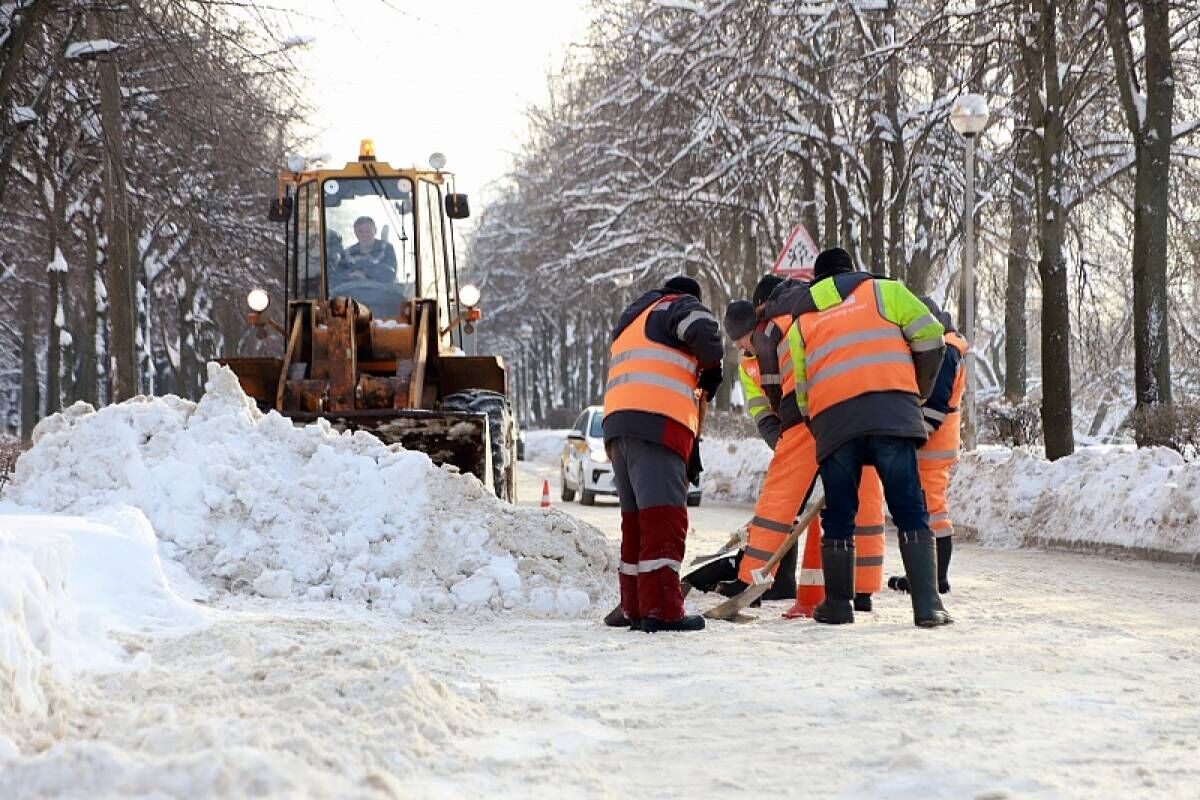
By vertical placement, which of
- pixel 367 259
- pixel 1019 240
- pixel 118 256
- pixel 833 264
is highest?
pixel 1019 240

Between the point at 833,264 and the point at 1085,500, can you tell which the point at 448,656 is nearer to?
the point at 833,264

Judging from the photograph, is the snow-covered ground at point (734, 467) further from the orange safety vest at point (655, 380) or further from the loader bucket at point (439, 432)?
the orange safety vest at point (655, 380)

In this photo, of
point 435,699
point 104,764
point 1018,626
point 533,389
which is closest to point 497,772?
point 435,699

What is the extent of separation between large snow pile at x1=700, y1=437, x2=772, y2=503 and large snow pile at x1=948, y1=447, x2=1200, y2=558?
7776mm

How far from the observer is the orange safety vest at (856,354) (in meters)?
7.93

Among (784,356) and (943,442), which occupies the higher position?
(784,356)

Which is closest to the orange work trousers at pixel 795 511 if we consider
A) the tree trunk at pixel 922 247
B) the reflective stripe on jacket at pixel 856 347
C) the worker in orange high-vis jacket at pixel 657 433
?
the reflective stripe on jacket at pixel 856 347

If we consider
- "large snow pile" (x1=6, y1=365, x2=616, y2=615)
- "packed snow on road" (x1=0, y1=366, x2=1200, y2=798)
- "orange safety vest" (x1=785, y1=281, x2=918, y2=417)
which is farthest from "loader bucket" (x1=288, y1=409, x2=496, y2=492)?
"orange safety vest" (x1=785, y1=281, x2=918, y2=417)

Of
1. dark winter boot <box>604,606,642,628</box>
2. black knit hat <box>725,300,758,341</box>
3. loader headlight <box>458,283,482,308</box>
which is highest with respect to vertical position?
loader headlight <box>458,283,482,308</box>

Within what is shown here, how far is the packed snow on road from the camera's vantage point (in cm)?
429

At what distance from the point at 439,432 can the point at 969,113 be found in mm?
8880

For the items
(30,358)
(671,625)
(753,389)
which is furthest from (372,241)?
(30,358)

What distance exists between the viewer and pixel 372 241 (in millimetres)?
15359

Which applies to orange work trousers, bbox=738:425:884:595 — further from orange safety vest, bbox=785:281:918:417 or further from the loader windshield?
the loader windshield
